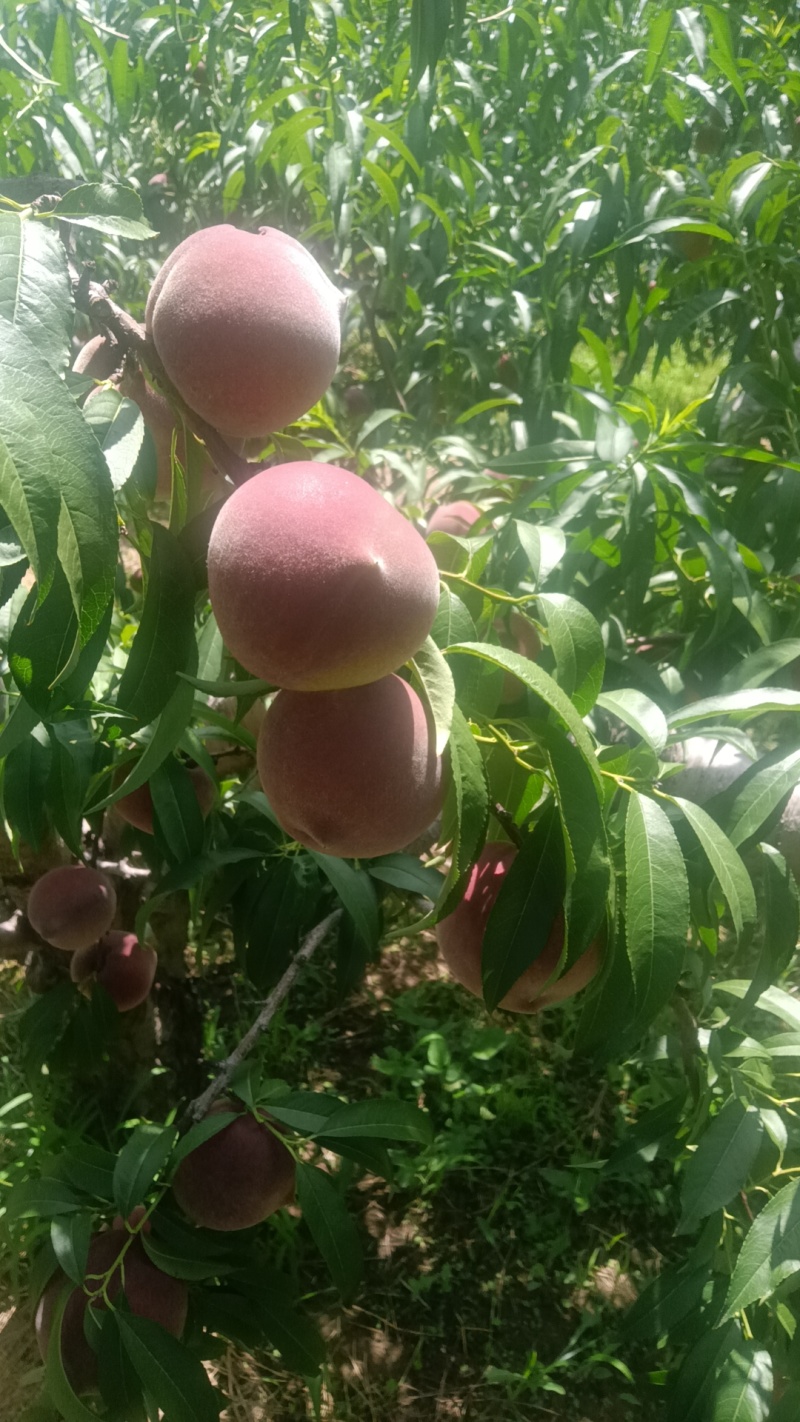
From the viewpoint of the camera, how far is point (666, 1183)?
1413 millimetres

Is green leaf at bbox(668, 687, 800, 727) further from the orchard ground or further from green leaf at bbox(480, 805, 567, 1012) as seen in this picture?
the orchard ground

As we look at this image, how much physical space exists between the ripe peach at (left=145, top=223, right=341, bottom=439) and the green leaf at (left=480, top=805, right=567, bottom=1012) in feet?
0.95

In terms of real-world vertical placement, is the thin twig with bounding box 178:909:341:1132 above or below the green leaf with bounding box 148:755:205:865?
below

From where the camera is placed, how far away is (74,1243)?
780 millimetres

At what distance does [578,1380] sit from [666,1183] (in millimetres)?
310

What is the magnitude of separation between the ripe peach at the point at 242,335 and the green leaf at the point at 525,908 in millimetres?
291

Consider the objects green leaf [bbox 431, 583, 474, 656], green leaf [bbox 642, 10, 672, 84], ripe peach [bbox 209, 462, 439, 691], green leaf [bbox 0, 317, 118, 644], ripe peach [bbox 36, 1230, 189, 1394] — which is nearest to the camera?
green leaf [bbox 0, 317, 118, 644]

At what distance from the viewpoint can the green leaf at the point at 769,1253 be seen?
0.65 meters

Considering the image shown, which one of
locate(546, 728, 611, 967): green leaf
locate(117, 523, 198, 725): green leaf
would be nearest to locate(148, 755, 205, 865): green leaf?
locate(117, 523, 198, 725): green leaf

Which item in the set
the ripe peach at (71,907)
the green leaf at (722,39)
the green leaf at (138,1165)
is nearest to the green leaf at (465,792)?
the green leaf at (138,1165)

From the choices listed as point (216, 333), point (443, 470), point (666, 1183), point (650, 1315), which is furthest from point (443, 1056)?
point (216, 333)

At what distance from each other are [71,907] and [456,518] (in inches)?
25.7

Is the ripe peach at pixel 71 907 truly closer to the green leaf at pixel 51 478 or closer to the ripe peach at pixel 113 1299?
the ripe peach at pixel 113 1299

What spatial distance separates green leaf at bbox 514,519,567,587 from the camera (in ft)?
2.26
